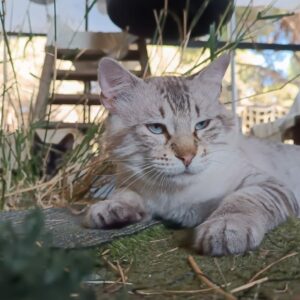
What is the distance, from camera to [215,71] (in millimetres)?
1229

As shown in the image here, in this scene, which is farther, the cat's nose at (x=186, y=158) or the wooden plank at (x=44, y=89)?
the wooden plank at (x=44, y=89)

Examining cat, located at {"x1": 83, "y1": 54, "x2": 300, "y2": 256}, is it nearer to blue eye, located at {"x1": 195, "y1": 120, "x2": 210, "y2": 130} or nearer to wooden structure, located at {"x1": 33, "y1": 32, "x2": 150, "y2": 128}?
blue eye, located at {"x1": 195, "y1": 120, "x2": 210, "y2": 130}

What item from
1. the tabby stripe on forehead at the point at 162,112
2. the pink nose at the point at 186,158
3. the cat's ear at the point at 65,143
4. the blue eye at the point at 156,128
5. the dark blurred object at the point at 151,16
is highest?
the dark blurred object at the point at 151,16

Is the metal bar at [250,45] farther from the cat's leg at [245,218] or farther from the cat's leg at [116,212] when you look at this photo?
the cat's leg at [245,218]

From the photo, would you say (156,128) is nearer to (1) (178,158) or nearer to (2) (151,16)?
(1) (178,158)

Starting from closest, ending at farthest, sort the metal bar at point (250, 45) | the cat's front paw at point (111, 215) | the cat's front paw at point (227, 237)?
the cat's front paw at point (227, 237)
the cat's front paw at point (111, 215)
the metal bar at point (250, 45)

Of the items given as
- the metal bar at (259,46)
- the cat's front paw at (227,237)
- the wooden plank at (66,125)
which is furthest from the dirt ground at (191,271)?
the metal bar at (259,46)

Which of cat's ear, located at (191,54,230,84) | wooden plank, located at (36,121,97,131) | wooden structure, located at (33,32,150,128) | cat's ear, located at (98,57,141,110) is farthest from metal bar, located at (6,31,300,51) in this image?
cat's ear, located at (191,54,230,84)

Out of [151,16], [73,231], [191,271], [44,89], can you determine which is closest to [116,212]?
[73,231]

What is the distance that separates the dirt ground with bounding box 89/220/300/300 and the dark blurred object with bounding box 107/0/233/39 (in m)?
1.27

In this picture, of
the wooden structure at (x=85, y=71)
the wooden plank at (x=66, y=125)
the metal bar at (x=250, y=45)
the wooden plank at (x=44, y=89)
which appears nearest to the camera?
the wooden plank at (x=66, y=125)

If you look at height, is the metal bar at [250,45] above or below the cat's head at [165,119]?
above

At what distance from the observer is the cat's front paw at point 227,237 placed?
81cm

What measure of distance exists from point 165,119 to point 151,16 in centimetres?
121
